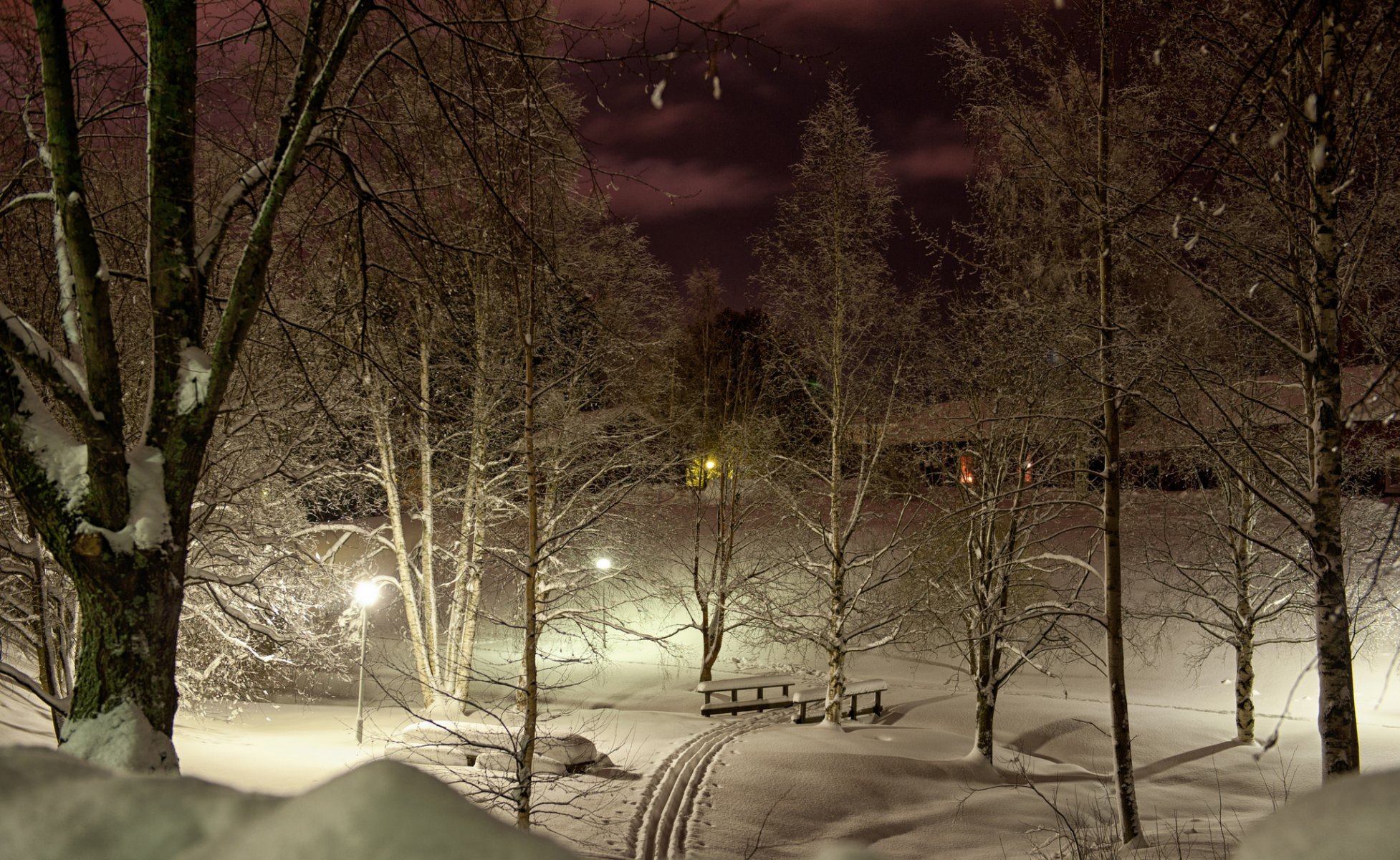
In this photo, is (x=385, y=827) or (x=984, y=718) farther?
(x=984, y=718)

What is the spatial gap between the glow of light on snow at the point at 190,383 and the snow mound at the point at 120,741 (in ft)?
3.67

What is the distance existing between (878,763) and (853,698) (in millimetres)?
5407

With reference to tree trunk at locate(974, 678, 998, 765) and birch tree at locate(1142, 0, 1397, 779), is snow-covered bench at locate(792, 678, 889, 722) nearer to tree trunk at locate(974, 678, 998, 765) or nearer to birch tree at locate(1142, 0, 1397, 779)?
tree trunk at locate(974, 678, 998, 765)

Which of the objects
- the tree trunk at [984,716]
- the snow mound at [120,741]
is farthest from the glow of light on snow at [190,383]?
the tree trunk at [984,716]

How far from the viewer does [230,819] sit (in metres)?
1.61

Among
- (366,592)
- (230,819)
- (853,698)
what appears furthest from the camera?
(853,698)

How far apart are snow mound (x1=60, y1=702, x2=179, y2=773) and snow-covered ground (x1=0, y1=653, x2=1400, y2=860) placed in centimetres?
287

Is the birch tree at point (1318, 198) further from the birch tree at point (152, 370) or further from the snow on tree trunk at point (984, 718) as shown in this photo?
the snow on tree trunk at point (984, 718)

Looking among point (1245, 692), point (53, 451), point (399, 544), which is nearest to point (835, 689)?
point (1245, 692)

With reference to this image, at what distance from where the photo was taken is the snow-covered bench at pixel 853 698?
14859mm

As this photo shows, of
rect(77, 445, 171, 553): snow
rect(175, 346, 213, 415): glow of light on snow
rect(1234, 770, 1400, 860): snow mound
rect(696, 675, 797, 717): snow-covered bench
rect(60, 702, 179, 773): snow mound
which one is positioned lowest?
rect(696, 675, 797, 717): snow-covered bench

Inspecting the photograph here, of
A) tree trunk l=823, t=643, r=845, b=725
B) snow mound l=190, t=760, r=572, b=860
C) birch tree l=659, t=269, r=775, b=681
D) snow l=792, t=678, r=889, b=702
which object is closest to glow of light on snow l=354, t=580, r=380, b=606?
birch tree l=659, t=269, r=775, b=681

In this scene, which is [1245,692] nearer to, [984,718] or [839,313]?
[984,718]

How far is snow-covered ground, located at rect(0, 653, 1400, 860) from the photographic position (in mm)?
8297
